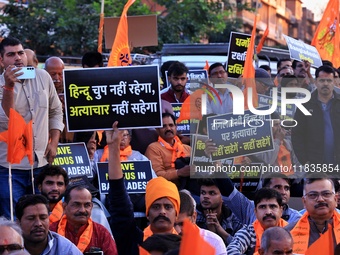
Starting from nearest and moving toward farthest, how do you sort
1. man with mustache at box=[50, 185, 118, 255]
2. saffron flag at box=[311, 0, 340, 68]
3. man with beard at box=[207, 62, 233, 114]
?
1. man with mustache at box=[50, 185, 118, 255]
2. man with beard at box=[207, 62, 233, 114]
3. saffron flag at box=[311, 0, 340, 68]

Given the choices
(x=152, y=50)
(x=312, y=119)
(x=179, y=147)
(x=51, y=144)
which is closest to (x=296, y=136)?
(x=312, y=119)

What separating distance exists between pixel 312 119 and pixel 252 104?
78 centimetres

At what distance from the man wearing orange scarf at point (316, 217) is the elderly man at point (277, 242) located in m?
1.36

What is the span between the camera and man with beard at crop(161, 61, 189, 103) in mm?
13922

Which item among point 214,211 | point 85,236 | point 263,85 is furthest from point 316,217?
point 263,85

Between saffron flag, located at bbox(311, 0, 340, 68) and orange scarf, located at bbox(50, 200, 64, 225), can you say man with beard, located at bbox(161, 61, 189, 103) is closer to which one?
saffron flag, located at bbox(311, 0, 340, 68)

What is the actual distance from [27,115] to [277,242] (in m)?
2.80

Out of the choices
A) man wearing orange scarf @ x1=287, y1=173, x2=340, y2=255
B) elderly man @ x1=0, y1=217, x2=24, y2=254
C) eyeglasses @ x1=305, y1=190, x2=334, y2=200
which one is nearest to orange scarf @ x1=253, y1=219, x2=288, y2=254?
man wearing orange scarf @ x1=287, y1=173, x2=340, y2=255

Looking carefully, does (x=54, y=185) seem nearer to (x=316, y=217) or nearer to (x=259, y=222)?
(x=259, y=222)

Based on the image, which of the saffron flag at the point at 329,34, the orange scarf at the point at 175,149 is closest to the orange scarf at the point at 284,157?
the orange scarf at the point at 175,149

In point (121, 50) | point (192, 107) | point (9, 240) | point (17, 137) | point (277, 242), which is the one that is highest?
point (121, 50)

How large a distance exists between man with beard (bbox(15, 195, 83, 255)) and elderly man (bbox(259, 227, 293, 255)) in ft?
4.85

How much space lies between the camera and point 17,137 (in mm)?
9969

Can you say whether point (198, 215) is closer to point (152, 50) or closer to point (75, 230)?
point (75, 230)
